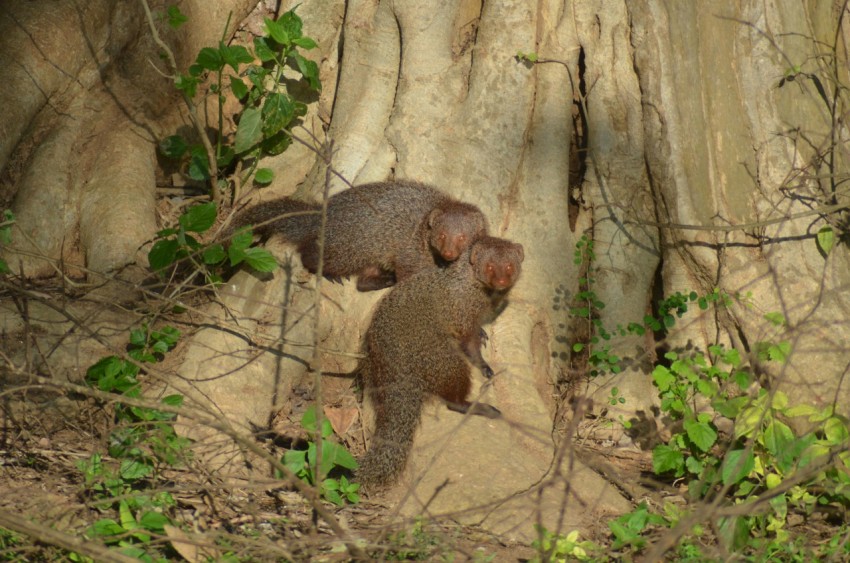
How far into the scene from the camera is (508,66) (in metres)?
4.56

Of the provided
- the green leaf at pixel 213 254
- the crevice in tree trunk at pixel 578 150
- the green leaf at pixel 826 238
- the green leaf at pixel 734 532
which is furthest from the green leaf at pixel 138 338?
the green leaf at pixel 826 238

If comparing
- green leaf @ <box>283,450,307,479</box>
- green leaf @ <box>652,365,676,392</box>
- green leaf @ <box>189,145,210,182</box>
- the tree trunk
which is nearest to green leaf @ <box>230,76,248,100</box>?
green leaf @ <box>189,145,210,182</box>

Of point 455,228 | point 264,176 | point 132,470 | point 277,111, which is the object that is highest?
point 277,111

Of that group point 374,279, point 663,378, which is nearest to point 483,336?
point 374,279

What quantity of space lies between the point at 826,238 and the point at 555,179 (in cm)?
137

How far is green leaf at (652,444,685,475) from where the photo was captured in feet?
12.3

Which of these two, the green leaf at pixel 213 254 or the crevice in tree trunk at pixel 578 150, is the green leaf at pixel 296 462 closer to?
the green leaf at pixel 213 254

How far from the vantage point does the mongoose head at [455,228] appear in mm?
4531

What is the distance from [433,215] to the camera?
4.63m

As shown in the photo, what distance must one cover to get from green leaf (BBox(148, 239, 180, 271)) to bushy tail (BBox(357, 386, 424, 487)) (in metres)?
1.17

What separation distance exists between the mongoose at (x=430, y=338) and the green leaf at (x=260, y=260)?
1.90 feet

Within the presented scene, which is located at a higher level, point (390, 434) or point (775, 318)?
point (775, 318)

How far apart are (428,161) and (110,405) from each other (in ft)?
6.73

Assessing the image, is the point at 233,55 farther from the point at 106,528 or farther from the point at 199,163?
the point at 106,528
